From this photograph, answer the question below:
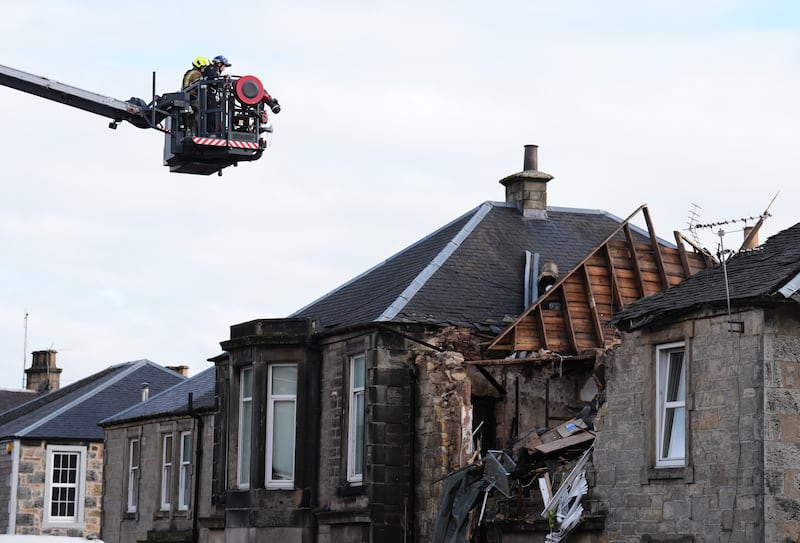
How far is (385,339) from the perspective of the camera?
82.1 ft

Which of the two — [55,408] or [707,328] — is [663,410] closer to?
[707,328]

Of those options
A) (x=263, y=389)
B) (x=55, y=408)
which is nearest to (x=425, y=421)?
(x=263, y=389)

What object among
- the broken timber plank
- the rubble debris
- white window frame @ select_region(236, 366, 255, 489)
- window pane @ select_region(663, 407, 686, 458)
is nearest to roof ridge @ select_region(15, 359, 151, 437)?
white window frame @ select_region(236, 366, 255, 489)

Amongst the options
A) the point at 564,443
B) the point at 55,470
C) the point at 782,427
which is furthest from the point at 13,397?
the point at 782,427

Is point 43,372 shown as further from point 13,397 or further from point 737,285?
point 737,285

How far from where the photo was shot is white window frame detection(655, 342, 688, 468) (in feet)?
63.2

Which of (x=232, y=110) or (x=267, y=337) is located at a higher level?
(x=232, y=110)

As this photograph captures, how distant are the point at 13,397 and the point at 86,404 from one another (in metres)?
9.26

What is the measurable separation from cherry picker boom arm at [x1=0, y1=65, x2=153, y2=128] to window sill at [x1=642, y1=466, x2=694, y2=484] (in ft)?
34.6

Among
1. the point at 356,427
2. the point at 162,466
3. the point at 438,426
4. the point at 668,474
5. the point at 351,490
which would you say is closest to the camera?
the point at 668,474

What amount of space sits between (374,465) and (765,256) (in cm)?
787

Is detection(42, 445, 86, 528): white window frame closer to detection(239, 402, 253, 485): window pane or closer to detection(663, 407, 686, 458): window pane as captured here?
detection(239, 402, 253, 485): window pane

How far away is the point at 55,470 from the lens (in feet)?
135

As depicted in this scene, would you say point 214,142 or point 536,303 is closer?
point 214,142
